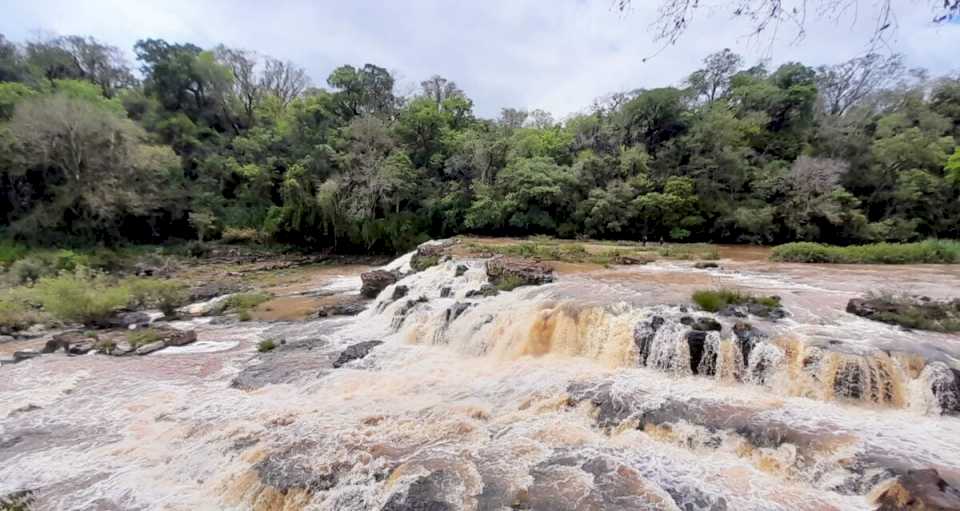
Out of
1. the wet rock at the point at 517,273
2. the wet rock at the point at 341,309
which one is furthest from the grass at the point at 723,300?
the wet rock at the point at 341,309

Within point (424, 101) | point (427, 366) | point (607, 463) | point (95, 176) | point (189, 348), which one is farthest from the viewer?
point (424, 101)

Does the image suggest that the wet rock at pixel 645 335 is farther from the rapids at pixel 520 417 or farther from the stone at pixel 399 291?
the stone at pixel 399 291

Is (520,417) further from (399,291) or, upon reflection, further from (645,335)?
(399,291)

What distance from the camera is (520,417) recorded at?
6.22m

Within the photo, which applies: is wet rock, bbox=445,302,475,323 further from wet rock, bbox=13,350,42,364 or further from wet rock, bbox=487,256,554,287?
wet rock, bbox=13,350,42,364

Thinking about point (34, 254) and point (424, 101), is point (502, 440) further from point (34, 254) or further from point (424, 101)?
point (424, 101)

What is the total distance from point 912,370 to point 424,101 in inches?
1195

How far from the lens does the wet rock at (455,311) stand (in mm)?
9875

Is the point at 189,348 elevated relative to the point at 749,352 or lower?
lower

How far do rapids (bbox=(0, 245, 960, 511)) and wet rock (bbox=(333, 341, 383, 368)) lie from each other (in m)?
0.17

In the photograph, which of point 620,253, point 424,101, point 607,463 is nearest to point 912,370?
point 607,463

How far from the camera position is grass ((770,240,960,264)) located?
14.5m

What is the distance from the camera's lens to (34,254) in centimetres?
2059

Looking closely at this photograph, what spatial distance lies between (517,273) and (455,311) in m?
2.30
